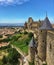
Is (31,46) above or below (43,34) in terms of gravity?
below

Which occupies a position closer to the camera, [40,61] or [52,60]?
[52,60]

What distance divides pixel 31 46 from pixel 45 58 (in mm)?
5753

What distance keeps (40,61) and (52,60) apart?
415 cm

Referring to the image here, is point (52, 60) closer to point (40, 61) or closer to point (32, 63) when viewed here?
point (40, 61)

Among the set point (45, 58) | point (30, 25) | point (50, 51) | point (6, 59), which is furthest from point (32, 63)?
point (30, 25)

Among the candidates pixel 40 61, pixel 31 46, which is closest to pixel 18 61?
pixel 31 46

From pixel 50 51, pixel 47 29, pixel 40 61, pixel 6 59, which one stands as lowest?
pixel 6 59

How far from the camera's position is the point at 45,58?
21.5m

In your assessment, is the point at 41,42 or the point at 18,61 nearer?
the point at 41,42

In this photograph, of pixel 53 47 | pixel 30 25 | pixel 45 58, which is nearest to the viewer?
pixel 53 47

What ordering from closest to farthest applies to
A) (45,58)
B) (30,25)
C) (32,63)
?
(45,58) < (32,63) < (30,25)

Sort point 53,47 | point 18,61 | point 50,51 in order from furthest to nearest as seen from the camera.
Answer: point 18,61
point 50,51
point 53,47

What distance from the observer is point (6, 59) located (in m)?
35.7

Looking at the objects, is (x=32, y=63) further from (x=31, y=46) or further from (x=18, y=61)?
(x=18, y=61)
